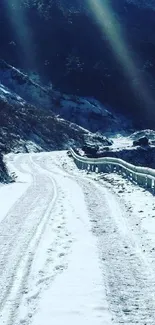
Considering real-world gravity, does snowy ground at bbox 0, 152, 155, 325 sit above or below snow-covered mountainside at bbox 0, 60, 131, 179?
below

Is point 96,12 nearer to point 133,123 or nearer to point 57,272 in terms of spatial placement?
point 133,123

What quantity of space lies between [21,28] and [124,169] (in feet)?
498

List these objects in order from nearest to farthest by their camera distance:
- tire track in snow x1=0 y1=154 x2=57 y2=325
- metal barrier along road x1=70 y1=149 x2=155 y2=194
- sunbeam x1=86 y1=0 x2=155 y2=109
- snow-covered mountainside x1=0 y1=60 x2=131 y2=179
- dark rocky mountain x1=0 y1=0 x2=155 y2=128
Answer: tire track in snow x1=0 y1=154 x2=57 y2=325 < metal barrier along road x1=70 y1=149 x2=155 y2=194 < snow-covered mountainside x1=0 y1=60 x2=131 y2=179 < dark rocky mountain x1=0 y1=0 x2=155 y2=128 < sunbeam x1=86 y1=0 x2=155 y2=109

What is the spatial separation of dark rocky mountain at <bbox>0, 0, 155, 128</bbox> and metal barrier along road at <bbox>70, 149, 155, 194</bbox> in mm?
109778

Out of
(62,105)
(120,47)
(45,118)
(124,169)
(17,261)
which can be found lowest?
(17,261)

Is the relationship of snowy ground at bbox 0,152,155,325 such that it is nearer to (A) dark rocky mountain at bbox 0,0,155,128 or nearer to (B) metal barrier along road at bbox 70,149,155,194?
(B) metal barrier along road at bbox 70,149,155,194

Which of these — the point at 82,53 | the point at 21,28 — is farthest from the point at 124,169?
the point at 21,28

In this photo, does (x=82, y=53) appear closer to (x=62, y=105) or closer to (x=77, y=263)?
(x=62, y=105)

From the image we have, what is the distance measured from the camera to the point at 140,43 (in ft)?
567

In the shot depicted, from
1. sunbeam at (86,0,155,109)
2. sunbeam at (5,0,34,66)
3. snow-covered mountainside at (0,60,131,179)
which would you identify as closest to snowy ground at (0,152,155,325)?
snow-covered mountainside at (0,60,131,179)

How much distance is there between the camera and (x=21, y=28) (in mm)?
167500

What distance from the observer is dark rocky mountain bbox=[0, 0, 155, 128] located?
15000 cm

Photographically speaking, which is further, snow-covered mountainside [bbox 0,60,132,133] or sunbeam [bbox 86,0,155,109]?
sunbeam [bbox 86,0,155,109]

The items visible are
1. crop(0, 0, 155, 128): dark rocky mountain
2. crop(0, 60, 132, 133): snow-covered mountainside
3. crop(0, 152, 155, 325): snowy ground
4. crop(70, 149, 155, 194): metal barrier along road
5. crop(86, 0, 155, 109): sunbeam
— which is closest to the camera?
crop(0, 152, 155, 325): snowy ground
